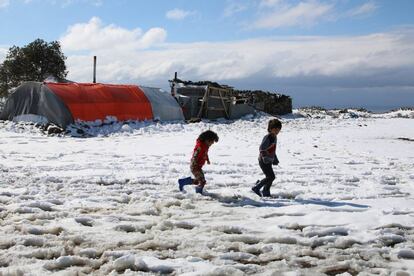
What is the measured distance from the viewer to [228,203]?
750cm

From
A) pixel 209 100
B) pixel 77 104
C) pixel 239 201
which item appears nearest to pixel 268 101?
pixel 209 100

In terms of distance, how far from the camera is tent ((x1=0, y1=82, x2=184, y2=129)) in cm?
2234

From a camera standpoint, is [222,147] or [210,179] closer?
[210,179]

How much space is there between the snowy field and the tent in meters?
9.63

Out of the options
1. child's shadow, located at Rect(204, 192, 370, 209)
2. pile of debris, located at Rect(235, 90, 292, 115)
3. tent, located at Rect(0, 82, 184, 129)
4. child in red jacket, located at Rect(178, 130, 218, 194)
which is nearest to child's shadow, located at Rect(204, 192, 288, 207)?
child's shadow, located at Rect(204, 192, 370, 209)

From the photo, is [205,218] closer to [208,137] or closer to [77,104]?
[208,137]

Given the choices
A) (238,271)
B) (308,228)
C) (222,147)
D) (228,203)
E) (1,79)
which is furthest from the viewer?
(1,79)

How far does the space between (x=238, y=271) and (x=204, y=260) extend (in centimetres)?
46

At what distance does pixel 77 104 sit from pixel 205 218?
1781cm

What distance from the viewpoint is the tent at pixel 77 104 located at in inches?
880

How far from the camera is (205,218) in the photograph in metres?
6.48

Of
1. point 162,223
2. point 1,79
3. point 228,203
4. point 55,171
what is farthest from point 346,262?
point 1,79

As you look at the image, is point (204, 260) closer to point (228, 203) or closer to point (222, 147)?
point (228, 203)

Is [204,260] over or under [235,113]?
under
